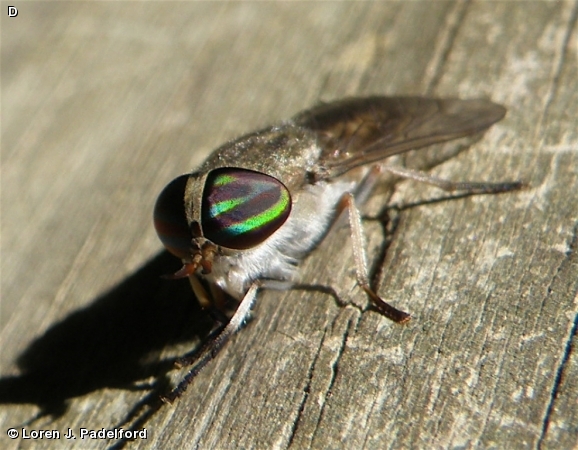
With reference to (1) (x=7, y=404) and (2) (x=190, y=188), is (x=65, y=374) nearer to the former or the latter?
(1) (x=7, y=404)

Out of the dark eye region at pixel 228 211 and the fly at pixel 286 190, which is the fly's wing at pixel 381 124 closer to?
the fly at pixel 286 190

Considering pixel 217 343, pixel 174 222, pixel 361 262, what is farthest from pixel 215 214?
pixel 361 262

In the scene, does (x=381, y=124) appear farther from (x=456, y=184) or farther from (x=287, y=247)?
(x=287, y=247)

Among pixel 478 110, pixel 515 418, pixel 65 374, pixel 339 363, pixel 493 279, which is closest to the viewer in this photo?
pixel 515 418

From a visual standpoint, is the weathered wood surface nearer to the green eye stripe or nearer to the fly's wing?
the fly's wing

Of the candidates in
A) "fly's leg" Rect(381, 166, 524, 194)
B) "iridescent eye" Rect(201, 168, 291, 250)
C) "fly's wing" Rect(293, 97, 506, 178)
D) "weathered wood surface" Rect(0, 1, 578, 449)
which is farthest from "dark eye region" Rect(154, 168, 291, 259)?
"fly's leg" Rect(381, 166, 524, 194)

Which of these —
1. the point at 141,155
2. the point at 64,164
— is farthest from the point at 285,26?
the point at 64,164
